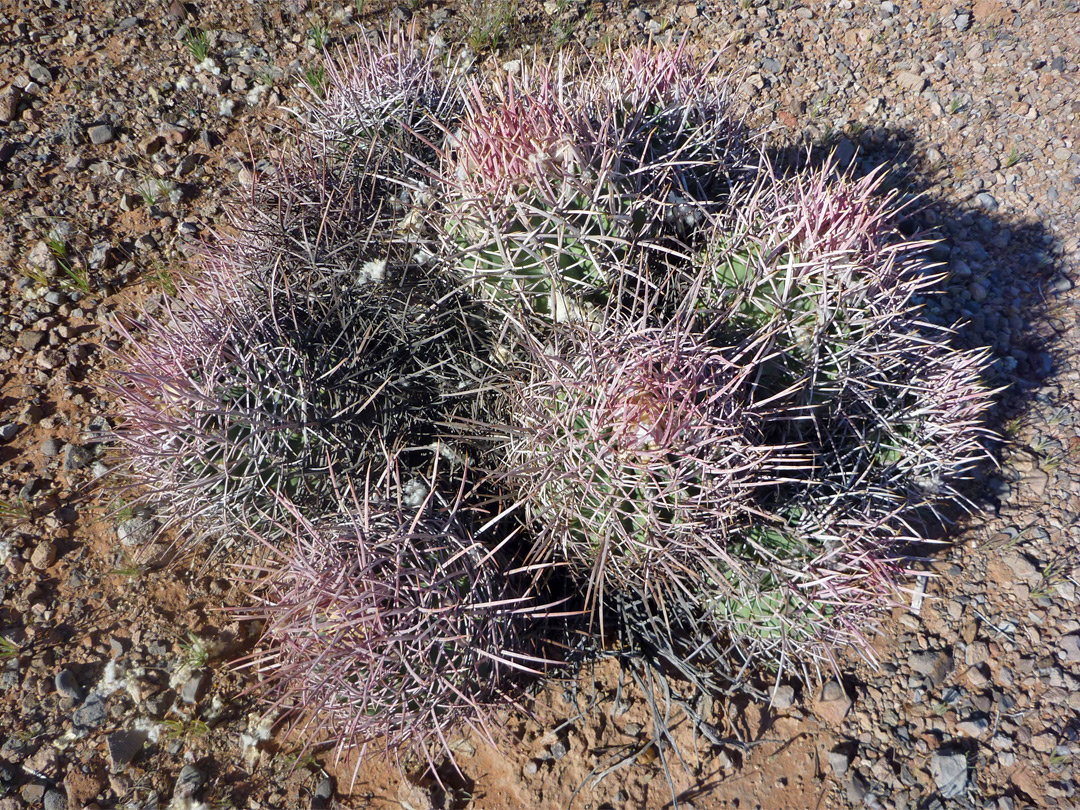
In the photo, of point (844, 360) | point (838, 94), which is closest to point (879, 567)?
point (844, 360)

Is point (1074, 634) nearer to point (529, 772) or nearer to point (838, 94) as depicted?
point (529, 772)

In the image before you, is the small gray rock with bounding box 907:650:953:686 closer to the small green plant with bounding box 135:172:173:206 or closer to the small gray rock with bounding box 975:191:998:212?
the small gray rock with bounding box 975:191:998:212

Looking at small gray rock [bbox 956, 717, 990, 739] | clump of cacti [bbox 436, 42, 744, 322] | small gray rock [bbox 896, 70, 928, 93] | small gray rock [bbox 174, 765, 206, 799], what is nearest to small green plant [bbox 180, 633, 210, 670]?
small gray rock [bbox 174, 765, 206, 799]

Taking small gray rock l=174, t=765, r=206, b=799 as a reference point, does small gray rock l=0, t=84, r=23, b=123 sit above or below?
above

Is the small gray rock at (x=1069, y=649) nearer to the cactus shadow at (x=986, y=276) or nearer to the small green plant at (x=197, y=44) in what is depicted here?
the cactus shadow at (x=986, y=276)

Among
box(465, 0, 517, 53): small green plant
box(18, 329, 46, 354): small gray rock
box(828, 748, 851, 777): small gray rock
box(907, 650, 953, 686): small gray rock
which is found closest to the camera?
box(828, 748, 851, 777): small gray rock

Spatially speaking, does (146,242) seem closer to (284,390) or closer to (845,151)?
(284,390)

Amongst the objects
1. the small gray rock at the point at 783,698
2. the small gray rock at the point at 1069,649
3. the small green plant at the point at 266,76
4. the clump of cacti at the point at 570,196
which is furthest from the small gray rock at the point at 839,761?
the small green plant at the point at 266,76
